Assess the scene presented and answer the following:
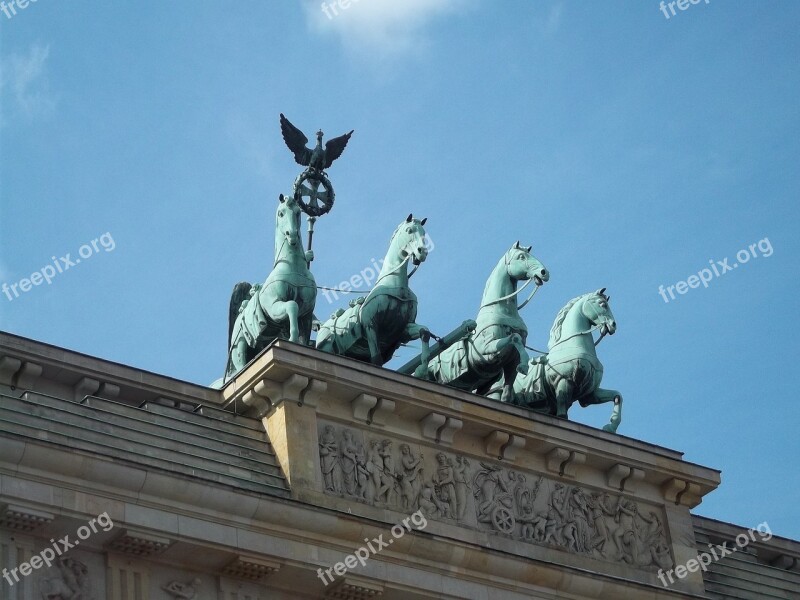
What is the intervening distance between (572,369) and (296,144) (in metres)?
5.52

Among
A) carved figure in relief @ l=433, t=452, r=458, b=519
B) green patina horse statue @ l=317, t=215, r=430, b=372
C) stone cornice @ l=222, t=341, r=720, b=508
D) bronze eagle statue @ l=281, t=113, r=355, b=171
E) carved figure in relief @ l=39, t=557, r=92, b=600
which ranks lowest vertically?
carved figure in relief @ l=39, t=557, r=92, b=600

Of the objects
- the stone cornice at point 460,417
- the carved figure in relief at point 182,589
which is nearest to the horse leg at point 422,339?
the stone cornice at point 460,417

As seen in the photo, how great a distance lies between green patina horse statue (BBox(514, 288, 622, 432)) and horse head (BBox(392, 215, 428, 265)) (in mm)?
3035

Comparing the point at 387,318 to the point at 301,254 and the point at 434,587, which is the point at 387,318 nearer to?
the point at 301,254

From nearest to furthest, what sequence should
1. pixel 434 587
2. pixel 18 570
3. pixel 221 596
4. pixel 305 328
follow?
pixel 18 570 → pixel 221 596 → pixel 434 587 → pixel 305 328

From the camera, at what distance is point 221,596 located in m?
24.4

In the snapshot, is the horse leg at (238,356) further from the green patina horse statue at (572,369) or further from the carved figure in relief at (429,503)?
the green patina horse statue at (572,369)

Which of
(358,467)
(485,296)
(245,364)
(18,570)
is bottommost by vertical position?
(18,570)

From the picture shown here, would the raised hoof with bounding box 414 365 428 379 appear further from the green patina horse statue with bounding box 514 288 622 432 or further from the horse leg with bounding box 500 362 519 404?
the green patina horse statue with bounding box 514 288 622 432

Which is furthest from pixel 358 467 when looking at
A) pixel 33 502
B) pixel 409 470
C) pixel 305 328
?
pixel 33 502

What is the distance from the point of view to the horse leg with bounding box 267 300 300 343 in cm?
2756

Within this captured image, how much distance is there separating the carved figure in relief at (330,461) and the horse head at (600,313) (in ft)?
20.9

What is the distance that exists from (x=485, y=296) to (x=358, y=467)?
5.69 metres

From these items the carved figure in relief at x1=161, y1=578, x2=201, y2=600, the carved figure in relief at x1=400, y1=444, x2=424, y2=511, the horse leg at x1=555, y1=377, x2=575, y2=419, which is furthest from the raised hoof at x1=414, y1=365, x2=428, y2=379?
the carved figure in relief at x1=161, y1=578, x2=201, y2=600
